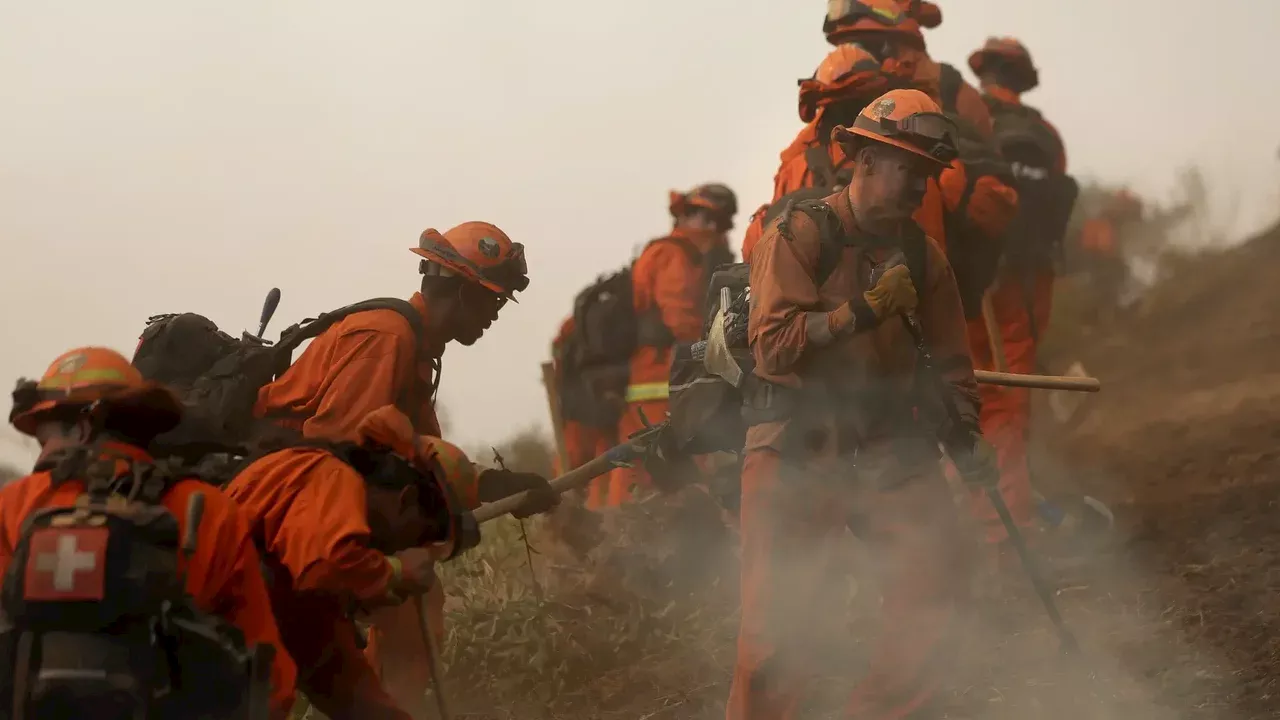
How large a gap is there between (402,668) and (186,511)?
2008 mm

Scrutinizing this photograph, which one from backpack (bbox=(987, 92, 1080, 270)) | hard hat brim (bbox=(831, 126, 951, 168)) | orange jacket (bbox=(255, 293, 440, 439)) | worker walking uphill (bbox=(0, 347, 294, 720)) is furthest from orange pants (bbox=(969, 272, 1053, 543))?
worker walking uphill (bbox=(0, 347, 294, 720))

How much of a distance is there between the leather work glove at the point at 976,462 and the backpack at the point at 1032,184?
7.15 ft

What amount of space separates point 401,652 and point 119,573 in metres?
2.14

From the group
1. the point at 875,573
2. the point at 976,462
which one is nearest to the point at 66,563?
the point at 875,573

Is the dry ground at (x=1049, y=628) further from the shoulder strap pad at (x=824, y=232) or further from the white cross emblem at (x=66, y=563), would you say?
the white cross emblem at (x=66, y=563)

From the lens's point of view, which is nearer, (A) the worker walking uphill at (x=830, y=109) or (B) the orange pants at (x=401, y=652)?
(B) the orange pants at (x=401, y=652)

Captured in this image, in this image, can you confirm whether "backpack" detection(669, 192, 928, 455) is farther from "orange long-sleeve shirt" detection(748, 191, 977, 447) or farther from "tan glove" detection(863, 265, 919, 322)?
"tan glove" detection(863, 265, 919, 322)

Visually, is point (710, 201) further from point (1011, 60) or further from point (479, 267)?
point (479, 267)

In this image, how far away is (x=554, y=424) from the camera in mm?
8398

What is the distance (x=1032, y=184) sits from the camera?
6578 millimetres

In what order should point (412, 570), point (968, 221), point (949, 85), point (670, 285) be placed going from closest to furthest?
1. point (412, 570)
2. point (968, 221)
3. point (949, 85)
4. point (670, 285)

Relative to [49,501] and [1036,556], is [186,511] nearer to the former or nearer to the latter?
[49,501]

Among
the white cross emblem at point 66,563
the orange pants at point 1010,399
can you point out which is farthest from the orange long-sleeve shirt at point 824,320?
the white cross emblem at point 66,563

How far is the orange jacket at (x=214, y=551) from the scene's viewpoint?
2.79 meters
